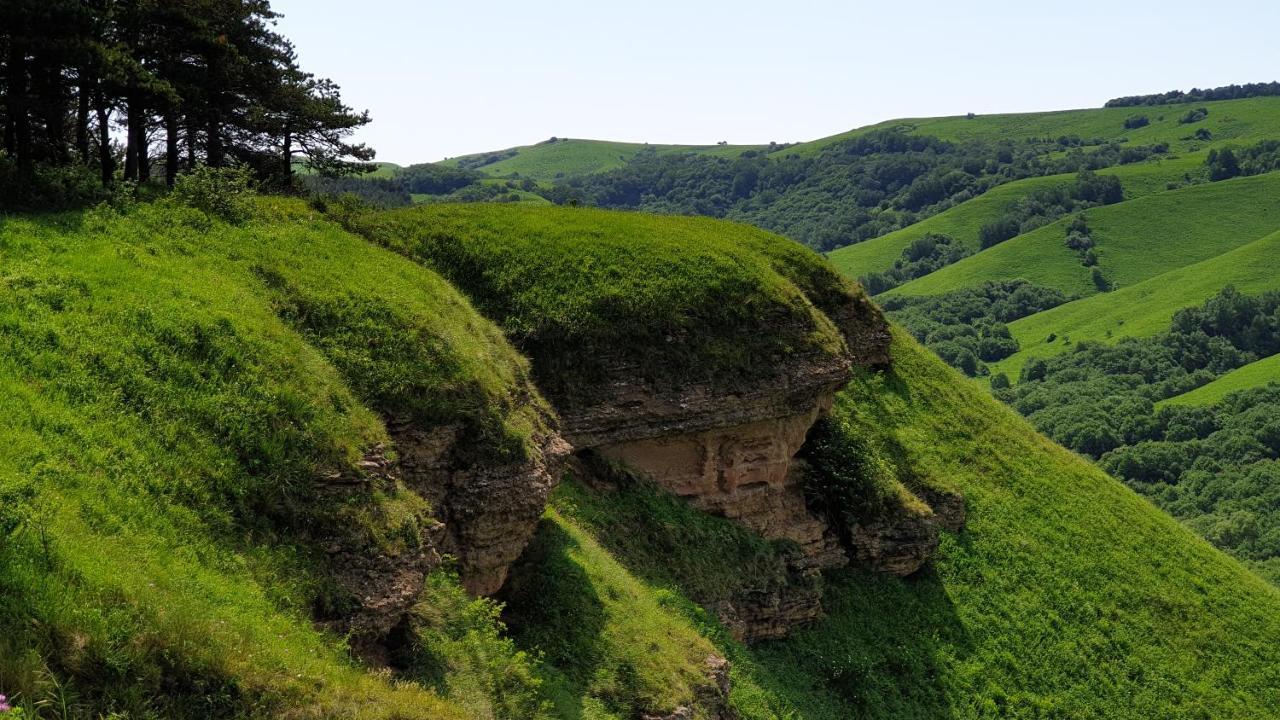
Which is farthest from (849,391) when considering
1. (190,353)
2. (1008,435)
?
(190,353)

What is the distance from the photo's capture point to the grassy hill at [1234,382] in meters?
128

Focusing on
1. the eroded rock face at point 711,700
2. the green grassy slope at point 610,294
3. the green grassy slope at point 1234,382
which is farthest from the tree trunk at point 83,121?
the green grassy slope at point 1234,382

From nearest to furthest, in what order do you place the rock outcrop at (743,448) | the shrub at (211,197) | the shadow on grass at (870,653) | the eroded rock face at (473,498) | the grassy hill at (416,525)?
the grassy hill at (416,525) → the eroded rock face at (473,498) → the shrub at (211,197) → the rock outcrop at (743,448) → the shadow on grass at (870,653)

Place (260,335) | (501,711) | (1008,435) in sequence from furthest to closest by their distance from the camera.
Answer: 1. (1008,435)
2. (260,335)
3. (501,711)

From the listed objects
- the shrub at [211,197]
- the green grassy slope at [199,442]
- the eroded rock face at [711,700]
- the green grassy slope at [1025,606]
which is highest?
the shrub at [211,197]

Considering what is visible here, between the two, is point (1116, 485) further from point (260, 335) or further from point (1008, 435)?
point (260, 335)

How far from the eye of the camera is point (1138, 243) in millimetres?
188125

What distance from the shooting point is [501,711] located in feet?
54.9

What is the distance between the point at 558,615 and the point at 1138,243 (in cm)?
19838

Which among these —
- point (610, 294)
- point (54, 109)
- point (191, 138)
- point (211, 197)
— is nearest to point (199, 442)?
point (211, 197)

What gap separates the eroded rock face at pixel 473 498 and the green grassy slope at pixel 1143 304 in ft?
479

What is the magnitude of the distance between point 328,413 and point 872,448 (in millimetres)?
22714

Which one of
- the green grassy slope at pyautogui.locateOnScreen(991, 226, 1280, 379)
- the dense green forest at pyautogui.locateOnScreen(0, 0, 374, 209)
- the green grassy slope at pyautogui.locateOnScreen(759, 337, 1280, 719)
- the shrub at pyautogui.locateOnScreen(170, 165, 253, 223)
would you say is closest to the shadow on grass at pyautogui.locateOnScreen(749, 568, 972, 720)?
the green grassy slope at pyautogui.locateOnScreen(759, 337, 1280, 719)

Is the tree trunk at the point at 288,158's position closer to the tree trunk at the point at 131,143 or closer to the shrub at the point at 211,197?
the tree trunk at the point at 131,143
